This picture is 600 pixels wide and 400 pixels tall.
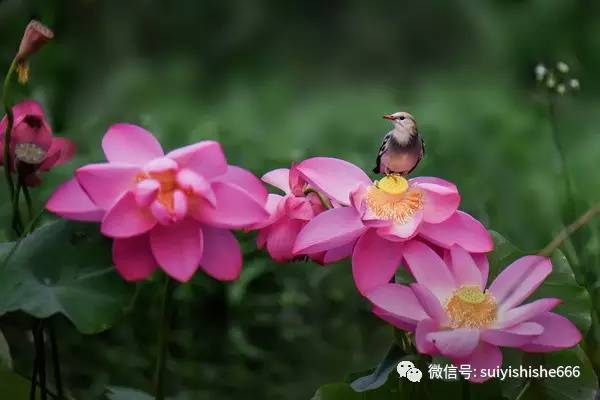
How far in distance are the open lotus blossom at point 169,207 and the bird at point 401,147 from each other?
0.25ft

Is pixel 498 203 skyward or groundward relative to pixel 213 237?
groundward

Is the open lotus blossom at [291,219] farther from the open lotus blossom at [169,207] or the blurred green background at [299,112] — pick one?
the blurred green background at [299,112]

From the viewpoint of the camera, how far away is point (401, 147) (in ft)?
1.76

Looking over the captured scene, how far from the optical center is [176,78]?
7.15ft

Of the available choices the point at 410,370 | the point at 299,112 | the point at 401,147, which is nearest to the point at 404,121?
the point at 401,147

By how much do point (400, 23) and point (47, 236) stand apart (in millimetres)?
1911

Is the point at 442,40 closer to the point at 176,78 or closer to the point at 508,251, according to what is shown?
the point at 176,78

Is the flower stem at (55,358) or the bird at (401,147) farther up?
the bird at (401,147)

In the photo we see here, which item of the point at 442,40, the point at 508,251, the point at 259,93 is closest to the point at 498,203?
the point at 508,251

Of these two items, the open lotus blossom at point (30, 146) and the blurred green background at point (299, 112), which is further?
the blurred green background at point (299, 112)

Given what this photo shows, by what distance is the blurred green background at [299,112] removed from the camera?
44.3 inches

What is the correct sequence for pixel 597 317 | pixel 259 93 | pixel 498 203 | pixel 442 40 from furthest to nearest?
1. pixel 442 40
2. pixel 259 93
3. pixel 498 203
4. pixel 597 317

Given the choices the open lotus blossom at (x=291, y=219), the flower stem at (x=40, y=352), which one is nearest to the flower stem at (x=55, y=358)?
the flower stem at (x=40, y=352)

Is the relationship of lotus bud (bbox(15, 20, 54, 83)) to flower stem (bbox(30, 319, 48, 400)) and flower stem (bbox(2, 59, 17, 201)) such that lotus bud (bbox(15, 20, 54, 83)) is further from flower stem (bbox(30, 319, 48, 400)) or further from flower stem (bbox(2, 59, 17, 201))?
flower stem (bbox(30, 319, 48, 400))
